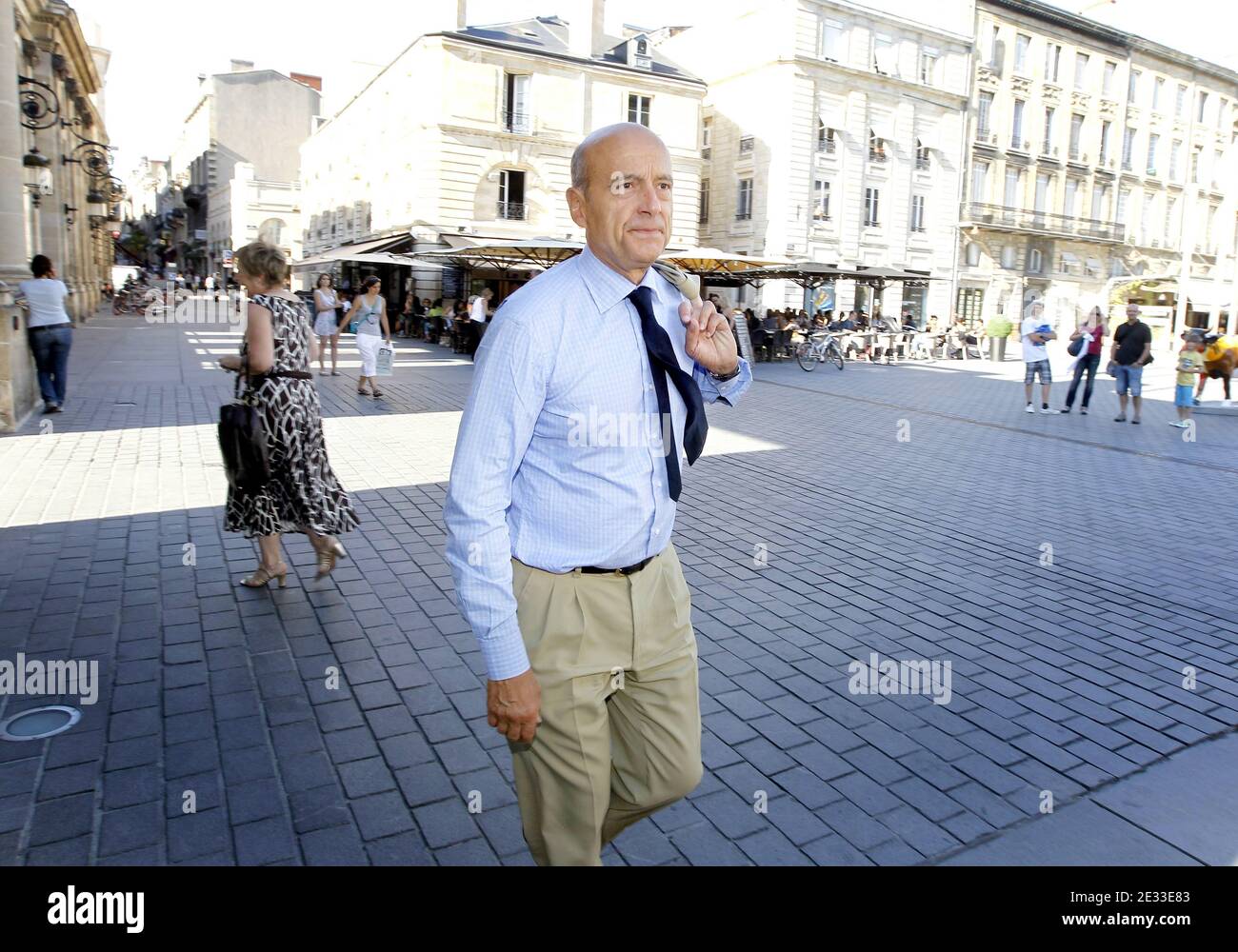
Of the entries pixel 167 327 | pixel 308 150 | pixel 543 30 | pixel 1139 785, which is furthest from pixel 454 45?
pixel 1139 785

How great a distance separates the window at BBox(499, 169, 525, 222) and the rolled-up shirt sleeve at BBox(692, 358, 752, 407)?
32154 millimetres

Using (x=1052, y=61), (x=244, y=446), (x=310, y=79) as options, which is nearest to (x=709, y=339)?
(x=244, y=446)

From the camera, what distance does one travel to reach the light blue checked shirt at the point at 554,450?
1978mm

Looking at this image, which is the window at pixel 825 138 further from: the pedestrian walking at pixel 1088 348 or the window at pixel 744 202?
the pedestrian walking at pixel 1088 348

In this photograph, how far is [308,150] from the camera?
2000 inches

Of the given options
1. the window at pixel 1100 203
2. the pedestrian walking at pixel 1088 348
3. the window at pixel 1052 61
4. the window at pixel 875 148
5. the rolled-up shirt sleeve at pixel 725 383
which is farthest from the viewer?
the window at pixel 1100 203

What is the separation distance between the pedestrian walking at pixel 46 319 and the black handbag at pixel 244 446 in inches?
277

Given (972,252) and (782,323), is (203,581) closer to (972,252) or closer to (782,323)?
(782,323)

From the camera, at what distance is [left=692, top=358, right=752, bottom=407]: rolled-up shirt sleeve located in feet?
8.02

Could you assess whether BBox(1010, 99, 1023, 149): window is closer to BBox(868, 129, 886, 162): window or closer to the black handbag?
BBox(868, 129, 886, 162): window

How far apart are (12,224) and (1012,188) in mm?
45277

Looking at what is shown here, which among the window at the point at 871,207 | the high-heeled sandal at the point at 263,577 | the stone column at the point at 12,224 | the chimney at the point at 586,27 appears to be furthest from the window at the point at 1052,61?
the high-heeled sandal at the point at 263,577
